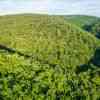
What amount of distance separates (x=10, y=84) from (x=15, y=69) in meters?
16.0

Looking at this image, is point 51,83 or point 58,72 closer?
point 51,83

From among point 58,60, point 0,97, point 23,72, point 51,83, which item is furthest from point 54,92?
point 58,60

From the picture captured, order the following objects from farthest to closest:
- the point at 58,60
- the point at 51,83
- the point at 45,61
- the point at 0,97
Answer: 1. the point at 58,60
2. the point at 45,61
3. the point at 51,83
4. the point at 0,97

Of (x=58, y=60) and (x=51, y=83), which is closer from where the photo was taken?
(x=51, y=83)

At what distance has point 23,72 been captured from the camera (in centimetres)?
13425

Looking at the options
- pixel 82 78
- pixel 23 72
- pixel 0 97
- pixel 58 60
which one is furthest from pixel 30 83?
pixel 58 60

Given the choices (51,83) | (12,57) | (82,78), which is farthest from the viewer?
(82,78)

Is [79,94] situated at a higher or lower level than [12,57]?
lower

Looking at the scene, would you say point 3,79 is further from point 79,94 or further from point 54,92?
point 79,94

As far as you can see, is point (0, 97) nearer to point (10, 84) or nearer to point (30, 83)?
point (10, 84)

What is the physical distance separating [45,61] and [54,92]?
43921mm

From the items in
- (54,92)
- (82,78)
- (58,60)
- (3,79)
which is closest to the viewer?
(3,79)

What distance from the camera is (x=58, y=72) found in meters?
154

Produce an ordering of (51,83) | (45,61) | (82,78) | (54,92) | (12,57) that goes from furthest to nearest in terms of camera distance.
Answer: (45,61) → (82,78) → (12,57) → (51,83) → (54,92)
